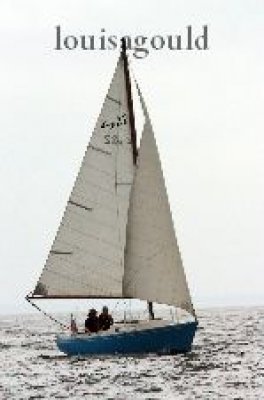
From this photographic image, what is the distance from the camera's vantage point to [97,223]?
1657 inches

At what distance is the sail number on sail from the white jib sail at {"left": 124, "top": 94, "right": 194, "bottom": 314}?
1.55 meters

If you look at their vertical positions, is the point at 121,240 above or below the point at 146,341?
above

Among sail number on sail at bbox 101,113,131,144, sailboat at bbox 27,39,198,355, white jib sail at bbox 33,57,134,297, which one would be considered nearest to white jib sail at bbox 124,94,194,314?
sailboat at bbox 27,39,198,355

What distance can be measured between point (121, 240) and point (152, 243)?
1.83 meters

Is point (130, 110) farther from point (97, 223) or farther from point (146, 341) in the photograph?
point (146, 341)

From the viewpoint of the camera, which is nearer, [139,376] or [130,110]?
[139,376]

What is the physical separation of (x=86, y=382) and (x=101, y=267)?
6.82 meters

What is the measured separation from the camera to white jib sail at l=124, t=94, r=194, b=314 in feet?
134

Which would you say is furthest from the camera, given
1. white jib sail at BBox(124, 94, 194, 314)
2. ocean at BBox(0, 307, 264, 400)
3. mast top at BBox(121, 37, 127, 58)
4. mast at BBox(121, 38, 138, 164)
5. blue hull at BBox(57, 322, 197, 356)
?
mast top at BBox(121, 37, 127, 58)

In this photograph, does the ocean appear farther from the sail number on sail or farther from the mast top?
the mast top

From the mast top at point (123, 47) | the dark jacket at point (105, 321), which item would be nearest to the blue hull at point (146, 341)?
the dark jacket at point (105, 321)

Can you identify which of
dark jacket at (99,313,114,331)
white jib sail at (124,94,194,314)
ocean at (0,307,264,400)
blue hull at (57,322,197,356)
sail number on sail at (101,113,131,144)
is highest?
sail number on sail at (101,113,131,144)

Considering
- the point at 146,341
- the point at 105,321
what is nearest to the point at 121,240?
the point at 105,321

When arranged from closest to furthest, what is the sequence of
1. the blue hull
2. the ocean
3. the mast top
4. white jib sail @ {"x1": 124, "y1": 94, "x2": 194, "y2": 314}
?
the ocean, the blue hull, white jib sail @ {"x1": 124, "y1": 94, "x2": 194, "y2": 314}, the mast top
